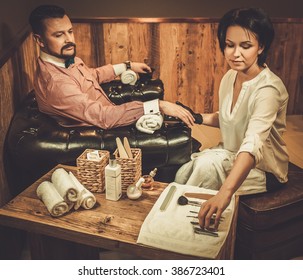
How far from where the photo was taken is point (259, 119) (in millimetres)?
1805

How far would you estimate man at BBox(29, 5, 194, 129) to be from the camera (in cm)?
235

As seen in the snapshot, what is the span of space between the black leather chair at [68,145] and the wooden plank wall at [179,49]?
2168 millimetres

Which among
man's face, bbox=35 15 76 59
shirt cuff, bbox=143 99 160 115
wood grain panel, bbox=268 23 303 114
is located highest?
man's face, bbox=35 15 76 59

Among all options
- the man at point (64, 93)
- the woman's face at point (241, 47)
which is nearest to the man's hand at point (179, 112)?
the man at point (64, 93)

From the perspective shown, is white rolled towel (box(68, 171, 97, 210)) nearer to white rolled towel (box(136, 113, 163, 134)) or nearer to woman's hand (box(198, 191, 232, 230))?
woman's hand (box(198, 191, 232, 230))

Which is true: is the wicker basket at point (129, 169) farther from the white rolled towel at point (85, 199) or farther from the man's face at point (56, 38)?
the man's face at point (56, 38)

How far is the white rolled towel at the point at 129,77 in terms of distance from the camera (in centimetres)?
337

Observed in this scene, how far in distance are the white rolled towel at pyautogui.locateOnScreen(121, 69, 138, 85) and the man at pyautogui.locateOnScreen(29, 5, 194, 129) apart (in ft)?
2.62

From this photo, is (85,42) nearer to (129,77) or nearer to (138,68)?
(138,68)

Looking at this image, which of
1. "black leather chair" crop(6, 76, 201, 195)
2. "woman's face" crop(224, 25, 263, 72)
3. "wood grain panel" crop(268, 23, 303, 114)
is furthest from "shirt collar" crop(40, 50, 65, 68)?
"wood grain panel" crop(268, 23, 303, 114)

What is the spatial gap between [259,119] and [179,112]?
1.92 ft

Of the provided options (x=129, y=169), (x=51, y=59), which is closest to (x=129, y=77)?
(x=51, y=59)

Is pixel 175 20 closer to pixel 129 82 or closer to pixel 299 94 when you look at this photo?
pixel 129 82

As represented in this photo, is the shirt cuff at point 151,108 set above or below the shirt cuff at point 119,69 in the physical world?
above
